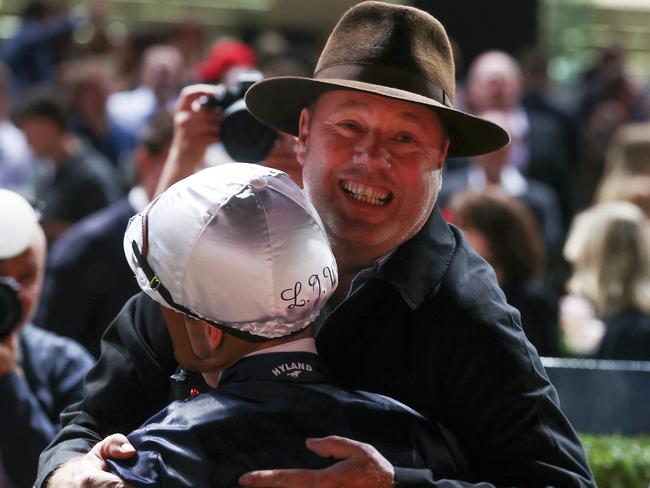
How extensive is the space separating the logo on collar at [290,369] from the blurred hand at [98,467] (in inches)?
11.4

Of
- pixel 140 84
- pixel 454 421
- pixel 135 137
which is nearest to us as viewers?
pixel 454 421

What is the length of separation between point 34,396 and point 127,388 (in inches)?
52.4

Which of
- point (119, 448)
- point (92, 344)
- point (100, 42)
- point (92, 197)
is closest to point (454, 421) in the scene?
point (119, 448)

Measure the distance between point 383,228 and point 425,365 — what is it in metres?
0.36

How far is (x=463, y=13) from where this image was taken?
418 inches

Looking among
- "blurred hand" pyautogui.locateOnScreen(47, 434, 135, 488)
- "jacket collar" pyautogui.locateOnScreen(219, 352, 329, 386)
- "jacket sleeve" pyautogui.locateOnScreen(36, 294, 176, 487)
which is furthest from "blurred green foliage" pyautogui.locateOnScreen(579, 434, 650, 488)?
"blurred hand" pyautogui.locateOnScreen(47, 434, 135, 488)

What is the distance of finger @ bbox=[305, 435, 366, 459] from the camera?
7.39 feet

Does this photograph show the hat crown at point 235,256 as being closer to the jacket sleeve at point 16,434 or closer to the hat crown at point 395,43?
the hat crown at point 395,43

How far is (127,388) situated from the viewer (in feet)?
9.01

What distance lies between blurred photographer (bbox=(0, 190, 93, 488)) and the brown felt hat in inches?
42.3

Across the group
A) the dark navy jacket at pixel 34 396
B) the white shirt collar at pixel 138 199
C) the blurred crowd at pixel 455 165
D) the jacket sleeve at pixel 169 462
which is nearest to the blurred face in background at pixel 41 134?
the blurred crowd at pixel 455 165

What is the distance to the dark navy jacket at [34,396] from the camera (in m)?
3.77

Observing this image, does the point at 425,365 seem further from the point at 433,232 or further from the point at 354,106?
the point at 354,106

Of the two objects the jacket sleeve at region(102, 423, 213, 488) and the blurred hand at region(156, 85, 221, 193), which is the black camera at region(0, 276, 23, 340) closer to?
the blurred hand at region(156, 85, 221, 193)
